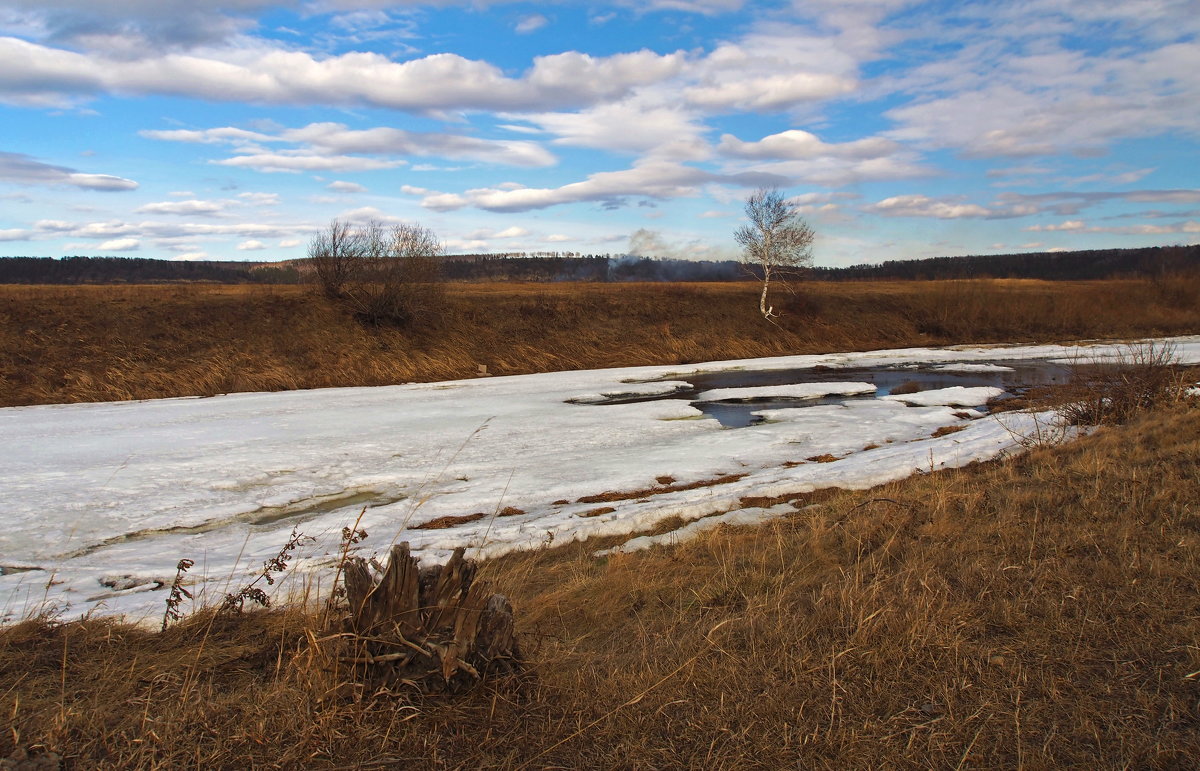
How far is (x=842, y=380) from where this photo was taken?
2378 centimetres

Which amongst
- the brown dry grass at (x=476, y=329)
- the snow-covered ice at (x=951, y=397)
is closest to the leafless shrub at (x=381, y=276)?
the brown dry grass at (x=476, y=329)

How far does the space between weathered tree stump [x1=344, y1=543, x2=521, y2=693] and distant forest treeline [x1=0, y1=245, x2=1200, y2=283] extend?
54.9m

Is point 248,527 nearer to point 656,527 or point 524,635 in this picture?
point 656,527

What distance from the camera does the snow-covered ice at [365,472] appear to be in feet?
24.0

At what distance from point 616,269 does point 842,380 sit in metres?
66.7

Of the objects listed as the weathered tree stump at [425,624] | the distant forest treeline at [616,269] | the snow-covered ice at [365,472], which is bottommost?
the snow-covered ice at [365,472]

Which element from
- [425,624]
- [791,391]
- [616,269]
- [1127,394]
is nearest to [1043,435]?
[1127,394]

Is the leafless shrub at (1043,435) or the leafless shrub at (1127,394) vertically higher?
the leafless shrub at (1127,394)

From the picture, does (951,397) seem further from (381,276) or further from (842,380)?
(381,276)

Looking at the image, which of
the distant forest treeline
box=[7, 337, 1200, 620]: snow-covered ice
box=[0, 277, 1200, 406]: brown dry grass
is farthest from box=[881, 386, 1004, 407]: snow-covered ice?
the distant forest treeline

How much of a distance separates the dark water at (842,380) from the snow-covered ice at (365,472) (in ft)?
2.87

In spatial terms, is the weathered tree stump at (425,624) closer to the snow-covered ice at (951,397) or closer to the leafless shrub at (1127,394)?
the leafless shrub at (1127,394)

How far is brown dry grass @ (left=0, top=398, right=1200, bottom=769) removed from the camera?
2.96 metres

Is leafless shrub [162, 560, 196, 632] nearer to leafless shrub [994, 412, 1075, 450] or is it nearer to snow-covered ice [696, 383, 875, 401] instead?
leafless shrub [994, 412, 1075, 450]
